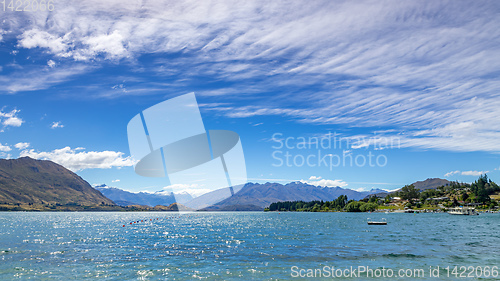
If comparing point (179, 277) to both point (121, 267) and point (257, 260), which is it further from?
point (257, 260)

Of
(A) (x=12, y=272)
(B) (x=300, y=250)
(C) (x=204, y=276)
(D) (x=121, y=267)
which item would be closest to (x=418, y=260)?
(B) (x=300, y=250)

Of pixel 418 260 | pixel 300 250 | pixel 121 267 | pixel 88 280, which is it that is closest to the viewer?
pixel 88 280

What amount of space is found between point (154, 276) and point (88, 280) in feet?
21.9

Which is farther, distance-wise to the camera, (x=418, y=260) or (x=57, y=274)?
(x=418, y=260)

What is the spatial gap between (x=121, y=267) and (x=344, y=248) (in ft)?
117

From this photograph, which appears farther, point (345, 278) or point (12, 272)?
point (12, 272)

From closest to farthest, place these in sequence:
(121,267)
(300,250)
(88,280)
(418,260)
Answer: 1. (88,280)
2. (121,267)
3. (418,260)
4. (300,250)

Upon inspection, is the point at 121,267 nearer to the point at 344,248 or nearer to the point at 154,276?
the point at 154,276

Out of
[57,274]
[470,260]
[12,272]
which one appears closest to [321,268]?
[470,260]

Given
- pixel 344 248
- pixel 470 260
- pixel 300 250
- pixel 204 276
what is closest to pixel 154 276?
pixel 204 276

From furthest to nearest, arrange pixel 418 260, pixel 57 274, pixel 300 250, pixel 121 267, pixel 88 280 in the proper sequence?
pixel 300 250
pixel 418 260
pixel 121 267
pixel 57 274
pixel 88 280

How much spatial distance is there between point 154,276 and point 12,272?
17.1 meters

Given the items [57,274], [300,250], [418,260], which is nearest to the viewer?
[57,274]

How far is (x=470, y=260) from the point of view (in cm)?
4247
